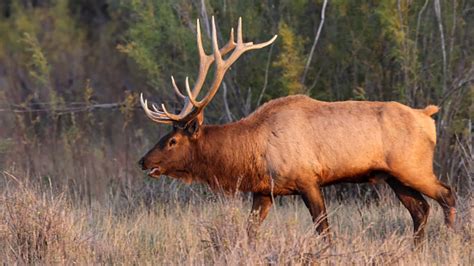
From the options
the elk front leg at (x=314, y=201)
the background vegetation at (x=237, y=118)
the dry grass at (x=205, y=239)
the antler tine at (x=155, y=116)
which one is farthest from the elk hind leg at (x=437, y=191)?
the antler tine at (x=155, y=116)

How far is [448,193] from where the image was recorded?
329 inches

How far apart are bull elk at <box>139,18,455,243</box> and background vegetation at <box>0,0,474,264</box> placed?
34cm

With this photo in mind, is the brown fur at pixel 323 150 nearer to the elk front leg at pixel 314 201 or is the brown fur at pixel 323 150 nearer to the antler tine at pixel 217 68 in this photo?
the elk front leg at pixel 314 201

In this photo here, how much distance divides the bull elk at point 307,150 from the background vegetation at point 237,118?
34cm

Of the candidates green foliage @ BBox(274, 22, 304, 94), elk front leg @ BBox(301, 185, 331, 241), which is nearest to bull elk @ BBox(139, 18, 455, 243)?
elk front leg @ BBox(301, 185, 331, 241)

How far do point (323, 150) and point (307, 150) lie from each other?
0.14m

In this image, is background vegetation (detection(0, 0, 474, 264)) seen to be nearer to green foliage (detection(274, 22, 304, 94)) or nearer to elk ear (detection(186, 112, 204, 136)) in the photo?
green foliage (detection(274, 22, 304, 94))

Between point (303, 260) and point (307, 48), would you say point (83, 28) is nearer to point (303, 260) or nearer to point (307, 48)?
point (307, 48)

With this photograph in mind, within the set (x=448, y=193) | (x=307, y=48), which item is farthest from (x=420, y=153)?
(x=307, y=48)

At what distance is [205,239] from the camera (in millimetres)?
7363

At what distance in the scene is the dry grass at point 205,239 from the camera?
6684mm

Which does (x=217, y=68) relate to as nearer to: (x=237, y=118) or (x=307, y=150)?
(x=307, y=150)

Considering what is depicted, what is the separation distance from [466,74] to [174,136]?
10.8ft

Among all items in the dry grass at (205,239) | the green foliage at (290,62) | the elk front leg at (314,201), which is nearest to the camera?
the dry grass at (205,239)
